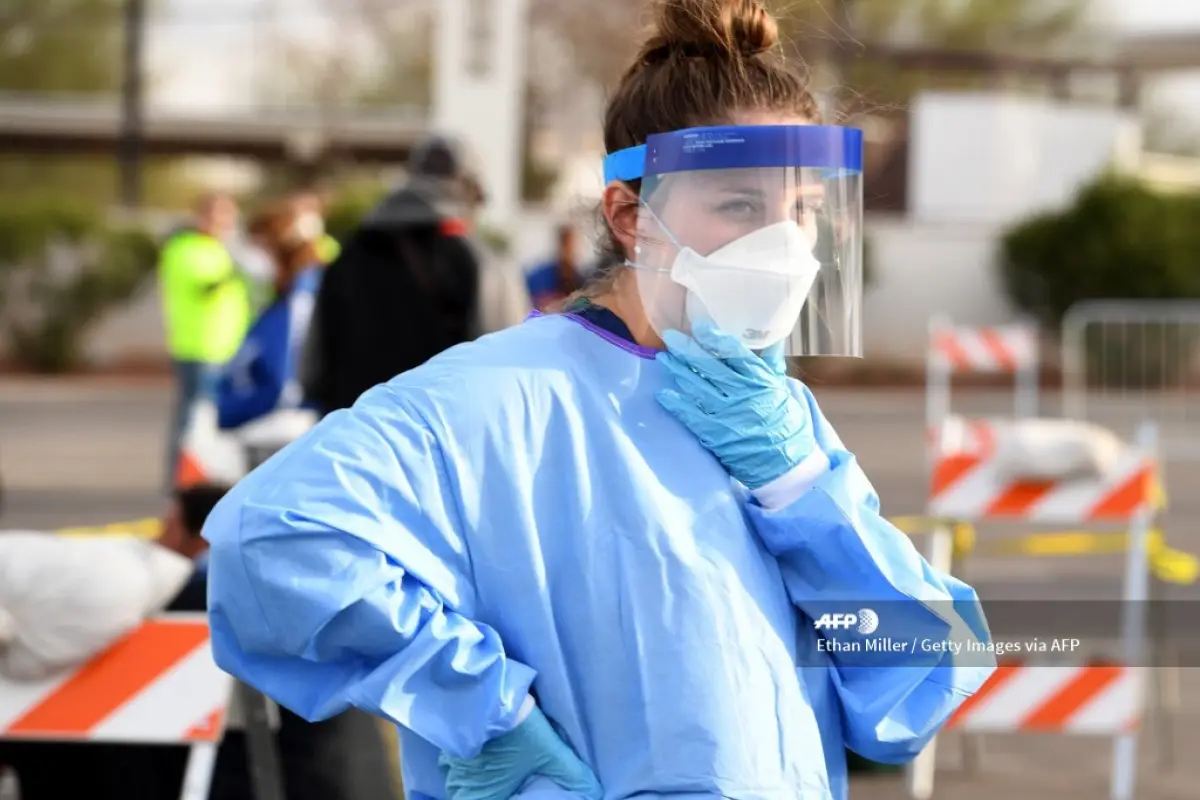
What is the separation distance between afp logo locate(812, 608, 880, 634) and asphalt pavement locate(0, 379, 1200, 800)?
1702 millimetres

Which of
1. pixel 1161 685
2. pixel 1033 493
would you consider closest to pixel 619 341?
pixel 1033 493

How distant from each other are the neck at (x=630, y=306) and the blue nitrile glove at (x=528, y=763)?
51cm

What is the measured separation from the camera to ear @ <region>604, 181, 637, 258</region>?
7.66 ft

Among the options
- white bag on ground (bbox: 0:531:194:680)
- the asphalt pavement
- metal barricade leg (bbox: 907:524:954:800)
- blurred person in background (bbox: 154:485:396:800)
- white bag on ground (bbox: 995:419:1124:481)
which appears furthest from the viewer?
the asphalt pavement

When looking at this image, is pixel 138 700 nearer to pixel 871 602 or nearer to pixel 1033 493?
pixel 871 602

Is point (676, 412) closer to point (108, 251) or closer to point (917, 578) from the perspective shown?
point (917, 578)

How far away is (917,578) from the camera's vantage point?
2252mm

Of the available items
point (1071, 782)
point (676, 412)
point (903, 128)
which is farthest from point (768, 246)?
point (903, 128)

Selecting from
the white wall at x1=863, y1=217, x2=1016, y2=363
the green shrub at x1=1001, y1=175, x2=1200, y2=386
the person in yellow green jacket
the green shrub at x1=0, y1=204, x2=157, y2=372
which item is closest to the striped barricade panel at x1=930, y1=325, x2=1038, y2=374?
the person in yellow green jacket

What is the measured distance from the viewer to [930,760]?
564 centimetres

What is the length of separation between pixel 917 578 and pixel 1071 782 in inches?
158

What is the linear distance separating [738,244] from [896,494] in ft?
35.2

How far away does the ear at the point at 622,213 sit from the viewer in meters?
2.34

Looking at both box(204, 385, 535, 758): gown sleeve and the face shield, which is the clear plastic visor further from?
box(204, 385, 535, 758): gown sleeve
